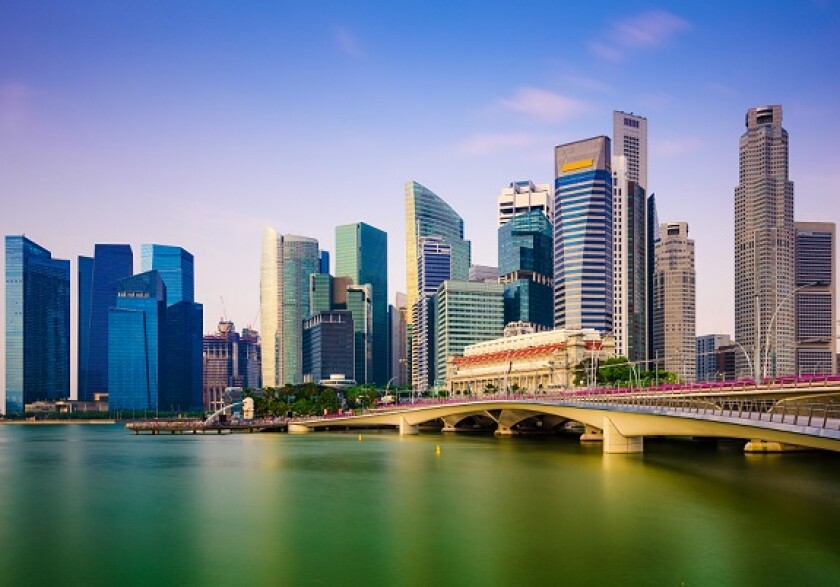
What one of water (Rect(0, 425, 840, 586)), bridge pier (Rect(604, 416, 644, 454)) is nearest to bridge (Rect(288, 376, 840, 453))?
bridge pier (Rect(604, 416, 644, 454))

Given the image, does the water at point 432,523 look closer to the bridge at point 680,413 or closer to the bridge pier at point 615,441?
the bridge pier at point 615,441

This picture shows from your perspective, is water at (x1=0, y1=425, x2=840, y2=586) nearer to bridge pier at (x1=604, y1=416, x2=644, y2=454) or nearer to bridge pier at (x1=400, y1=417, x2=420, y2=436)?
bridge pier at (x1=604, y1=416, x2=644, y2=454)

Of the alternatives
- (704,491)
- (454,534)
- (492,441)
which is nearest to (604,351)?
(492,441)

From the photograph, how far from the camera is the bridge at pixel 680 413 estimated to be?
46.7 meters

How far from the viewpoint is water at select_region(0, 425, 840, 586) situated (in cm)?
3619

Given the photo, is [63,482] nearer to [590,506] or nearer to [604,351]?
[590,506]

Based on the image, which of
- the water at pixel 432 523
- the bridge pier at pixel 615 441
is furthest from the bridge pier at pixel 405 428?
the bridge pier at pixel 615 441

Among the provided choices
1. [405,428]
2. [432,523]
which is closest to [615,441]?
[432,523]

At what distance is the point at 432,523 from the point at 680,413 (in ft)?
87.3

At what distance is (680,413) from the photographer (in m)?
65.3

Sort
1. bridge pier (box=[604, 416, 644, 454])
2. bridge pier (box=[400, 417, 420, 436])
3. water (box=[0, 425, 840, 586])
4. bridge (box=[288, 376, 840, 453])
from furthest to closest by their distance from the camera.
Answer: bridge pier (box=[400, 417, 420, 436])
bridge pier (box=[604, 416, 644, 454])
bridge (box=[288, 376, 840, 453])
water (box=[0, 425, 840, 586])

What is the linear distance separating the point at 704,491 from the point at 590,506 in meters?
11.1

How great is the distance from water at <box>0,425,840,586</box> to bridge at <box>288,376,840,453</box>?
4.30m

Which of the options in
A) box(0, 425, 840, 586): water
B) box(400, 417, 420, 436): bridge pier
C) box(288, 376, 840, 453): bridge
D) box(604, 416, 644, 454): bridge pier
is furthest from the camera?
box(400, 417, 420, 436): bridge pier
